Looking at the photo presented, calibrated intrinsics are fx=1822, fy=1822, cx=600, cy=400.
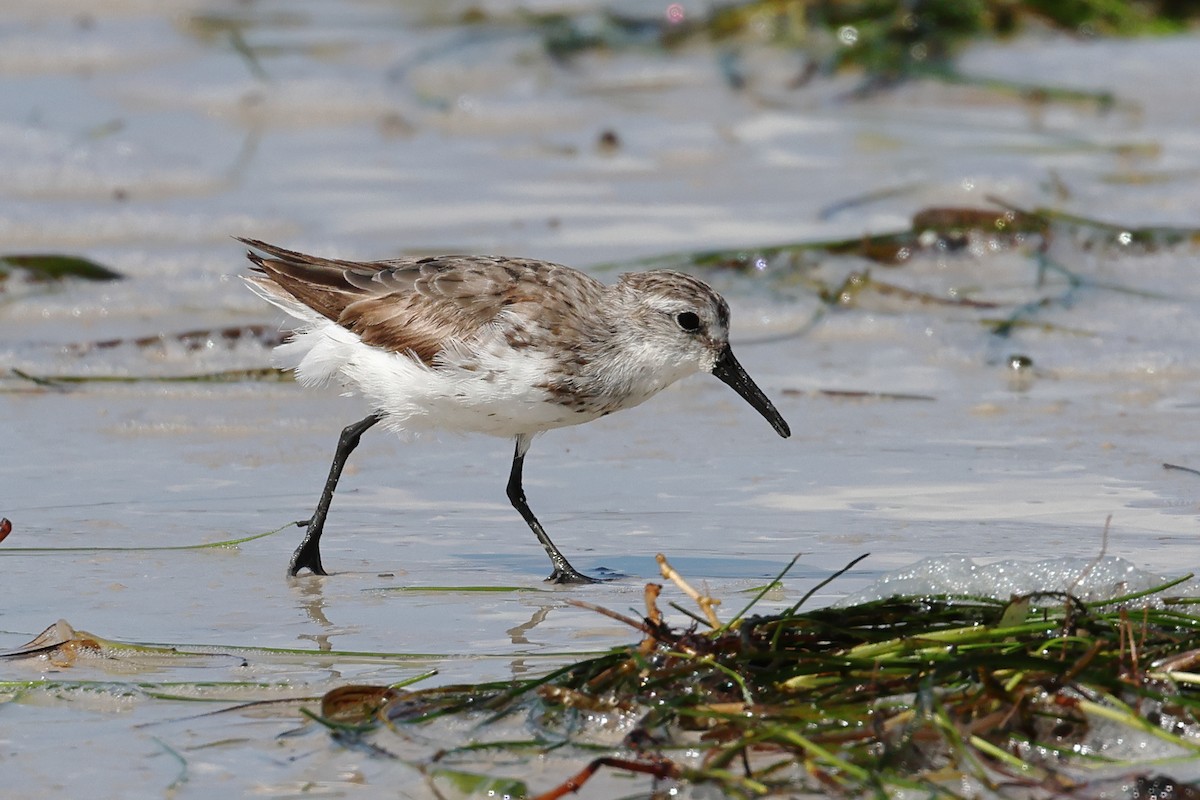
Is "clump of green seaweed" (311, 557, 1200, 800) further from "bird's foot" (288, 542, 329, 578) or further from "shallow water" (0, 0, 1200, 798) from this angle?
"bird's foot" (288, 542, 329, 578)

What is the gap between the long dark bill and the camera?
5707mm

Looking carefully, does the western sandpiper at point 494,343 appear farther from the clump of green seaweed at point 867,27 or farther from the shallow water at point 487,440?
the clump of green seaweed at point 867,27

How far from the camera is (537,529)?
537 cm

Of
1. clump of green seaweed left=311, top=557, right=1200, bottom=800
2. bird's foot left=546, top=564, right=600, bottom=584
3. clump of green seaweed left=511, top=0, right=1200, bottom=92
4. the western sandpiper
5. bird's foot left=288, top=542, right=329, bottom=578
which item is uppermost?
clump of green seaweed left=511, top=0, right=1200, bottom=92

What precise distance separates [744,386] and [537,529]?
0.86m

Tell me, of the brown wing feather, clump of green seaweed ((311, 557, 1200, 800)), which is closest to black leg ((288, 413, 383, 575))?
the brown wing feather

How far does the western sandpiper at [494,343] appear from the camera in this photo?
5281mm

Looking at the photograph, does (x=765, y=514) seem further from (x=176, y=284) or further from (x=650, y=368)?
(x=176, y=284)

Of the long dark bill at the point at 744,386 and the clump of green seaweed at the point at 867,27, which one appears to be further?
the clump of green seaweed at the point at 867,27

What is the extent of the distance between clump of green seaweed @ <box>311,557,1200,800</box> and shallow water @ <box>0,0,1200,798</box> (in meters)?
0.16

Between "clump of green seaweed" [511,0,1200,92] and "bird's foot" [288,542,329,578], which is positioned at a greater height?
Answer: "clump of green seaweed" [511,0,1200,92]

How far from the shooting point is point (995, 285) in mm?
8281

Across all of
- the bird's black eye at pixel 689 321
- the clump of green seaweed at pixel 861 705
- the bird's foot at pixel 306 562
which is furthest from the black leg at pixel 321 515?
the clump of green seaweed at pixel 861 705

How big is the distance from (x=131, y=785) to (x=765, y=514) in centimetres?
258
